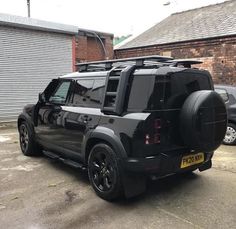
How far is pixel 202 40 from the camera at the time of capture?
47.1 ft

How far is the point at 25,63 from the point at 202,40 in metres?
7.75

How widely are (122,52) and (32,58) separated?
6.29 meters

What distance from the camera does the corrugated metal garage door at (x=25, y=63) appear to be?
40.9 feet

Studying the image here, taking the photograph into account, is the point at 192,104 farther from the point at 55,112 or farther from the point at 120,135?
the point at 55,112

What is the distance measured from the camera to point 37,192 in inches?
184

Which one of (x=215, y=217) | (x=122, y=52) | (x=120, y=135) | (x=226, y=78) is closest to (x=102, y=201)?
(x=120, y=135)

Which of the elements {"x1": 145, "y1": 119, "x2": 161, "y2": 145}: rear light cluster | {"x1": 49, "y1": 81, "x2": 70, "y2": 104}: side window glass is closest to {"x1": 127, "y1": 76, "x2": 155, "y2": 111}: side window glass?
{"x1": 145, "y1": 119, "x2": 161, "y2": 145}: rear light cluster

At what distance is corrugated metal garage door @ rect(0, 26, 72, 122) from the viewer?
12.5 meters

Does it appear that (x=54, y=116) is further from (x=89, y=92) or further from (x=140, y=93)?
(x=140, y=93)

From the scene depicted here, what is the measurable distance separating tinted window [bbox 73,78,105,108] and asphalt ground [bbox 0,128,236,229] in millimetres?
1267

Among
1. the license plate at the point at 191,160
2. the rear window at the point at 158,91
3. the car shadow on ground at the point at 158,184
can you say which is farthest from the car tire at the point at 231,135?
the rear window at the point at 158,91

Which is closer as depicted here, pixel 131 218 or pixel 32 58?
pixel 131 218

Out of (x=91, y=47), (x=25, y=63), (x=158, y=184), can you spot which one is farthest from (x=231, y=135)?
(x=91, y=47)

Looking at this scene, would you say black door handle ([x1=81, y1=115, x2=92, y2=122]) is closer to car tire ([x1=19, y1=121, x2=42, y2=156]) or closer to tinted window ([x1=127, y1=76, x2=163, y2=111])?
tinted window ([x1=127, y1=76, x2=163, y2=111])
